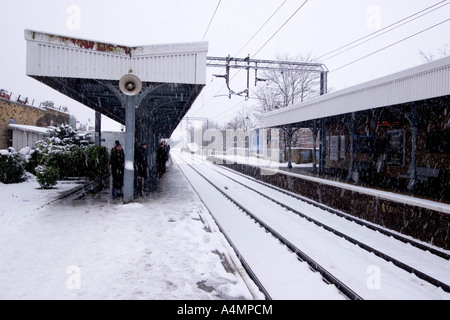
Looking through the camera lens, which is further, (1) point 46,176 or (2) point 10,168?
(2) point 10,168

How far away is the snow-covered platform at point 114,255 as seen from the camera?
3799 millimetres

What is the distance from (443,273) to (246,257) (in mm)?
3103

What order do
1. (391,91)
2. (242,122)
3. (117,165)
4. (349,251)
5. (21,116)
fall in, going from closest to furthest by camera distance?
(349,251), (117,165), (391,91), (21,116), (242,122)

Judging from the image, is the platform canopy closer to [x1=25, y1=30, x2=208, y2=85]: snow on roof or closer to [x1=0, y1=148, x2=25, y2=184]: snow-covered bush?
[x1=25, y1=30, x2=208, y2=85]: snow on roof

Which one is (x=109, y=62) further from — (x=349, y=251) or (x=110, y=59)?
(x=349, y=251)

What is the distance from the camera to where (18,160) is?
1280cm

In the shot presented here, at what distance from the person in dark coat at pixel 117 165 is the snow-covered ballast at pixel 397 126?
369 inches

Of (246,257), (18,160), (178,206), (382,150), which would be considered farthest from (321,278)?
(382,150)

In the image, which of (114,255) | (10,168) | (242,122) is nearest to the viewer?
(114,255)

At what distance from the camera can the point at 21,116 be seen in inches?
1080

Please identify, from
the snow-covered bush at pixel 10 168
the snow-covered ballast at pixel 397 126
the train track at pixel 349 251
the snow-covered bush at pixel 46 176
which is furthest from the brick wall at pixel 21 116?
the train track at pixel 349 251

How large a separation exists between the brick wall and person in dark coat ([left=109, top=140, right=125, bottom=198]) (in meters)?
18.3

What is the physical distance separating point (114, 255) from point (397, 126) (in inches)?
614

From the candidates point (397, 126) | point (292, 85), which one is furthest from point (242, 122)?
point (397, 126)
